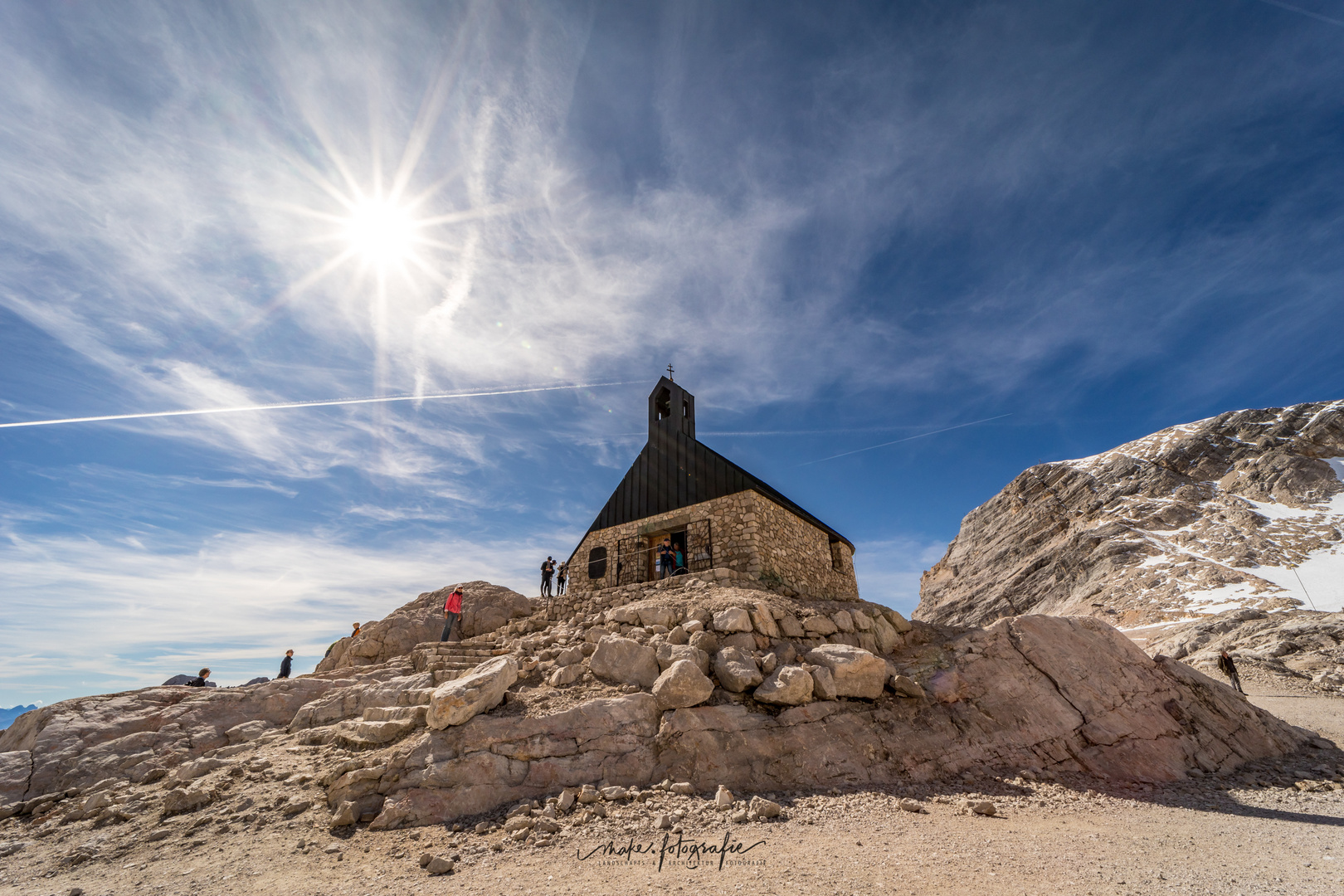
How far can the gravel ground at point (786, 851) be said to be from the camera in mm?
5449

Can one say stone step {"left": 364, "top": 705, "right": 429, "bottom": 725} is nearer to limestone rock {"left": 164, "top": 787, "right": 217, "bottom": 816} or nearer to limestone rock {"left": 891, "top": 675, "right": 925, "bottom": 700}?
limestone rock {"left": 164, "top": 787, "right": 217, "bottom": 816}

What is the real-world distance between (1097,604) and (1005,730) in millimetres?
44110

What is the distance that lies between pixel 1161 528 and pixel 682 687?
210 ft

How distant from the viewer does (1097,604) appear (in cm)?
4228

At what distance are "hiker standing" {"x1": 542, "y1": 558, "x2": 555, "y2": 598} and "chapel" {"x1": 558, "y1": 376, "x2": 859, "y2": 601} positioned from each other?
115cm

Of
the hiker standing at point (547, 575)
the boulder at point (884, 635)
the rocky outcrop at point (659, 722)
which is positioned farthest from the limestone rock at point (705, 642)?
the hiker standing at point (547, 575)

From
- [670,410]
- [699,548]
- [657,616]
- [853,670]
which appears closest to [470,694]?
[657,616]

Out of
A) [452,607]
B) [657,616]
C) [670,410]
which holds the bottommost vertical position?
[657,616]

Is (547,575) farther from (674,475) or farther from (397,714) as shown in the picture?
(397,714)

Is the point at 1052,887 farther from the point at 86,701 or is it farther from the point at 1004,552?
the point at 1004,552

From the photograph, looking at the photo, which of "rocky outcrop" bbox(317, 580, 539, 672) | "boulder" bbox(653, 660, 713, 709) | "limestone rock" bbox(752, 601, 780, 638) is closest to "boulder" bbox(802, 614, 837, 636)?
"limestone rock" bbox(752, 601, 780, 638)

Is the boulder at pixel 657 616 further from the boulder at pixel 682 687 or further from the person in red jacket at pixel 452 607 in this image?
the person in red jacket at pixel 452 607

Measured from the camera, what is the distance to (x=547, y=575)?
66.4 ft

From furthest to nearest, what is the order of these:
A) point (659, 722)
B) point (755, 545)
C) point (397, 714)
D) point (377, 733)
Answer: point (755, 545) → point (397, 714) → point (377, 733) → point (659, 722)
